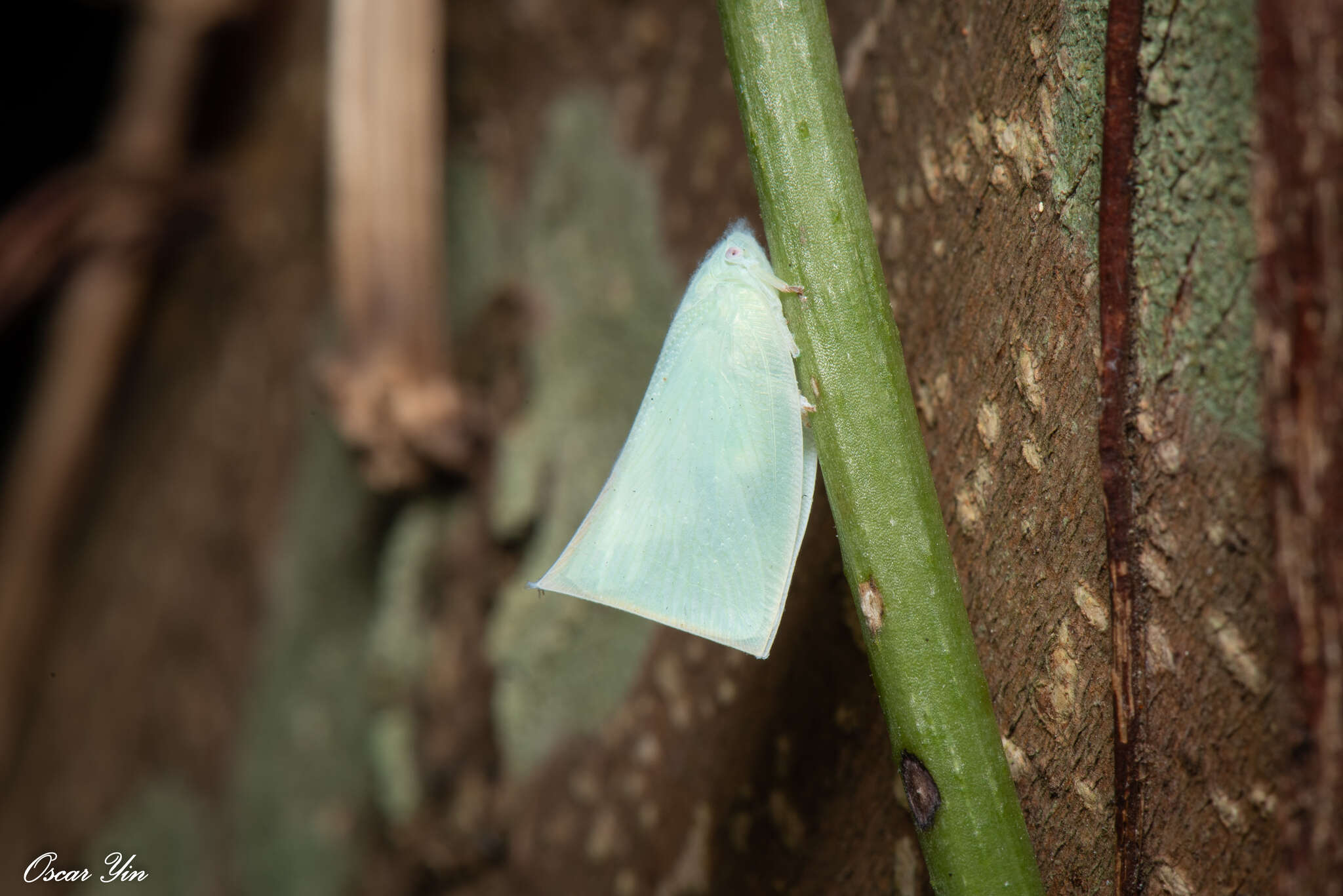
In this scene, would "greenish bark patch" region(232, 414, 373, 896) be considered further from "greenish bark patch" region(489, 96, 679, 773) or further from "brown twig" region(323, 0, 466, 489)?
"greenish bark patch" region(489, 96, 679, 773)

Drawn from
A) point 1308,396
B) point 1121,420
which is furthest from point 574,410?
point 1308,396

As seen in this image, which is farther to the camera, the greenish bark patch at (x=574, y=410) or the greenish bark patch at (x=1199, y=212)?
the greenish bark patch at (x=574, y=410)

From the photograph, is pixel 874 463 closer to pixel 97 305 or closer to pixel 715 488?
pixel 715 488

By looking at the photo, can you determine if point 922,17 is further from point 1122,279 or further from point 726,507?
point 726,507

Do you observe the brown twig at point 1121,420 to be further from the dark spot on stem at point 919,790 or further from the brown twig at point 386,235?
the brown twig at point 386,235

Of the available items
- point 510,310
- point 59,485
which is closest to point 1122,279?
point 510,310

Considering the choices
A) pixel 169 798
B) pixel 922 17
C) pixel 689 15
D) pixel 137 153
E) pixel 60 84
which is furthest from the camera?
pixel 60 84

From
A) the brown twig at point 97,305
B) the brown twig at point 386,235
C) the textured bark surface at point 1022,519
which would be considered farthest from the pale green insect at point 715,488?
the brown twig at point 97,305
